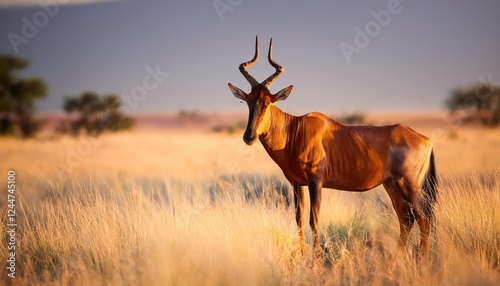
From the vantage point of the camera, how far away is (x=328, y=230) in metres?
11.0

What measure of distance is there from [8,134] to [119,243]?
4326 centimetres

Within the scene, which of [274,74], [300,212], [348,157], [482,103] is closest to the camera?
[274,74]

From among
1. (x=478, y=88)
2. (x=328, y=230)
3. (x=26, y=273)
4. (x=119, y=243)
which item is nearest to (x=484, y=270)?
(x=328, y=230)

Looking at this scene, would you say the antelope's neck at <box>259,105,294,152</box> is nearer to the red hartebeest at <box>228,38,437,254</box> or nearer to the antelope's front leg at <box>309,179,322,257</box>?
the red hartebeest at <box>228,38,437,254</box>

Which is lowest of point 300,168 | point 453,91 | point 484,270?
point 484,270

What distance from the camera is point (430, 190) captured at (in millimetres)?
9148

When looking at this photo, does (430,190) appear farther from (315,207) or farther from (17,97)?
(17,97)

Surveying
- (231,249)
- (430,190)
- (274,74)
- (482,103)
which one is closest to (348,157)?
(430,190)

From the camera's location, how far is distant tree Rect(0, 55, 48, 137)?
46.3 m

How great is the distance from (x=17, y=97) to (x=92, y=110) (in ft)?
30.0

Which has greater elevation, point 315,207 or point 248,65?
point 248,65

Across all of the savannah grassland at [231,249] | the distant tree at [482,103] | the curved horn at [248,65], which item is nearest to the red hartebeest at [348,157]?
the curved horn at [248,65]

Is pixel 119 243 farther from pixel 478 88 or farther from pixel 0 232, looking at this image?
pixel 478 88

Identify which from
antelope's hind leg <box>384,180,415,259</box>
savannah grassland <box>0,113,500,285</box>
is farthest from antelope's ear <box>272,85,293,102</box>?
antelope's hind leg <box>384,180,415,259</box>
